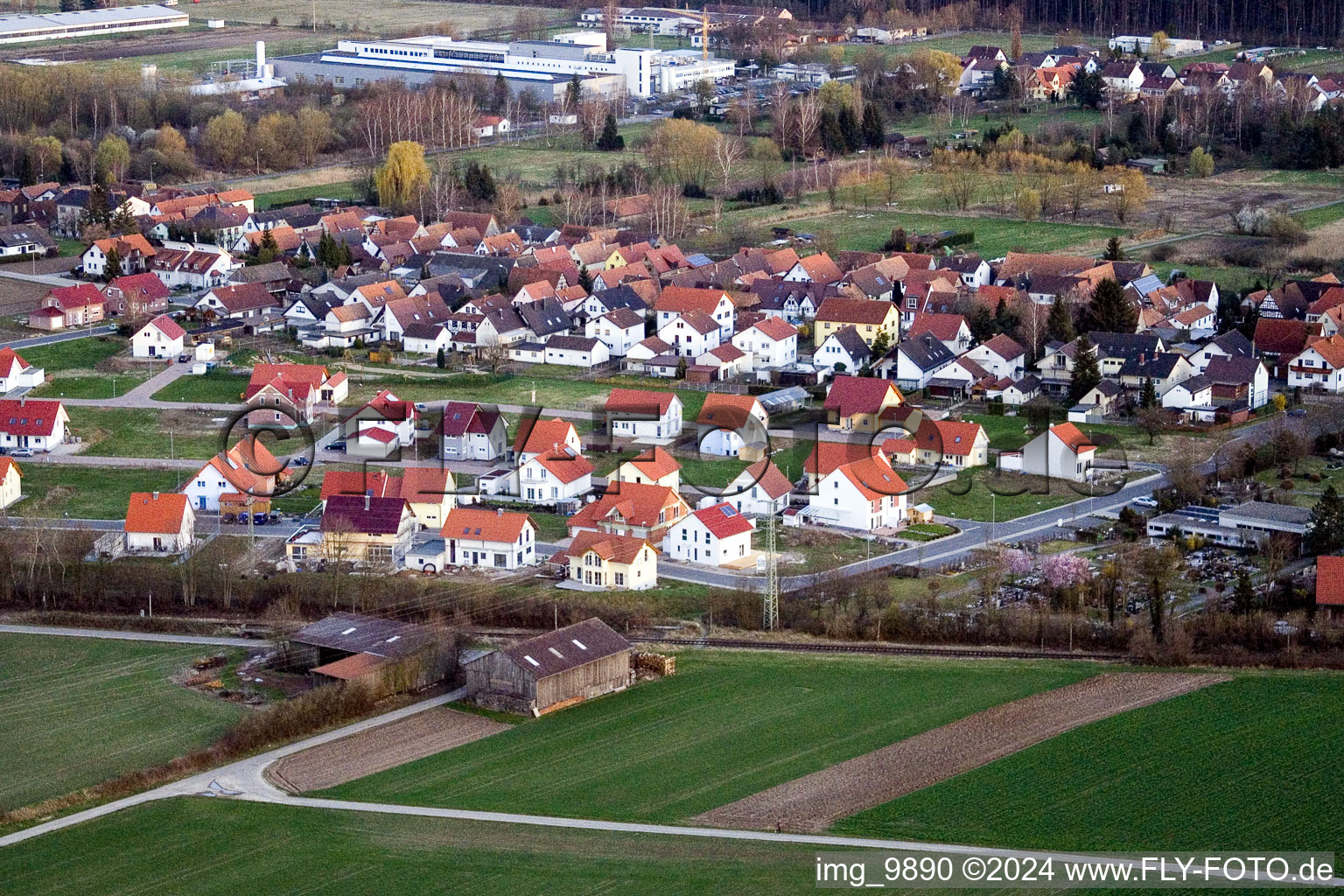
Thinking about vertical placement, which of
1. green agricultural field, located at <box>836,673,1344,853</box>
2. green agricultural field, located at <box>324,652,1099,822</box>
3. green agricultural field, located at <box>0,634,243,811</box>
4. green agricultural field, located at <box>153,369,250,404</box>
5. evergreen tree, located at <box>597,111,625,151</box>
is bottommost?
green agricultural field, located at <box>836,673,1344,853</box>

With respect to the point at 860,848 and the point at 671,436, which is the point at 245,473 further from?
the point at 860,848

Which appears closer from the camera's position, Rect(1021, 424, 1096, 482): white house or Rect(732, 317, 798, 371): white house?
Rect(1021, 424, 1096, 482): white house

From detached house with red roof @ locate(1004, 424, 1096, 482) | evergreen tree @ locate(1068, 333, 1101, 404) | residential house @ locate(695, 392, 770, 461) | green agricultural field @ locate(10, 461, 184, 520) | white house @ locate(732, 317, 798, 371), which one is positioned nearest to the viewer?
green agricultural field @ locate(10, 461, 184, 520)

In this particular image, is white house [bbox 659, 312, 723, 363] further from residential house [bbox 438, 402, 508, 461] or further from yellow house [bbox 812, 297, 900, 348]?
residential house [bbox 438, 402, 508, 461]

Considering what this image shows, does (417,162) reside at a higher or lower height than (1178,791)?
higher

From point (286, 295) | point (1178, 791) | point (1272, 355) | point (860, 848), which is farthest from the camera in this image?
point (286, 295)

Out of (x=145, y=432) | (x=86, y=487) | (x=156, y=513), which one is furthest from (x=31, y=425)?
(x=156, y=513)

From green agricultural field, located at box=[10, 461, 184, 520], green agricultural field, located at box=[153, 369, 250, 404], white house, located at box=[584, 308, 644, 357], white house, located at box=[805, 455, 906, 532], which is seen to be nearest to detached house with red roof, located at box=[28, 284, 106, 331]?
green agricultural field, located at box=[153, 369, 250, 404]

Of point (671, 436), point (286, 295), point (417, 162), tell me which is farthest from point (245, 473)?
point (417, 162)
